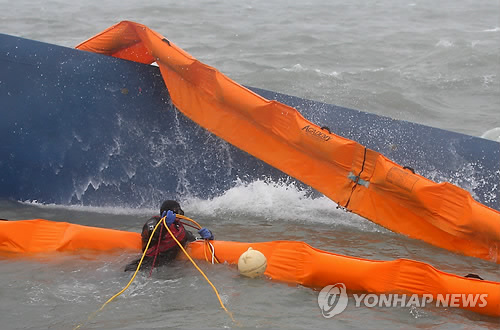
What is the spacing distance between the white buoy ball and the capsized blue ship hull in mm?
2072

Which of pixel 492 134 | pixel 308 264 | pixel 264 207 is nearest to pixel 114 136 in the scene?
pixel 264 207

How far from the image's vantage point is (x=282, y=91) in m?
12.7

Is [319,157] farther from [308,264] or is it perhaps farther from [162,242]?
[162,242]

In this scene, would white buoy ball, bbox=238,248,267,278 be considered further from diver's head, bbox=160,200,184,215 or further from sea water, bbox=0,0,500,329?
diver's head, bbox=160,200,184,215

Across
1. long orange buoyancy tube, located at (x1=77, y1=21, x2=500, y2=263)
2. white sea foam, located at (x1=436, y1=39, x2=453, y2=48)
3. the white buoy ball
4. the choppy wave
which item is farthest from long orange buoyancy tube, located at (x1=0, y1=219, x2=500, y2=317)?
white sea foam, located at (x1=436, y1=39, x2=453, y2=48)

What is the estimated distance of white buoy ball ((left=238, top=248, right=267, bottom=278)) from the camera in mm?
5340

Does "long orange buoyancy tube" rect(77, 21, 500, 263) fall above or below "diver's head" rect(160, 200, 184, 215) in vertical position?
above

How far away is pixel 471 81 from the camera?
44.7ft

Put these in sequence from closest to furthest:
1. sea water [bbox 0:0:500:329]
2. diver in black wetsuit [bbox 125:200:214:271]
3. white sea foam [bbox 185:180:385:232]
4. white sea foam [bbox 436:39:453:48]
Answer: sea water [bbox 0:0:500:329] → diver in black wetsuit [bbox 125:200:214:271] → white sea foam [bbox 185:180:385:232] → white sea foam [bbox 436:39:453:48]

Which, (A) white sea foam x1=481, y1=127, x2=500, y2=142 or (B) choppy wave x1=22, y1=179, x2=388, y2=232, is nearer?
(B) choppy wave x1=22, y1=179, x2=388, y2=232

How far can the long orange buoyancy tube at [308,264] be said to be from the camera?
4.92 m

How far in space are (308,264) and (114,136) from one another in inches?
124

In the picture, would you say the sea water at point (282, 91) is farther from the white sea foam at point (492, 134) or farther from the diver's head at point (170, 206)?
the diver's head at point (170, 206)

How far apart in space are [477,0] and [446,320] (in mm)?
21170
